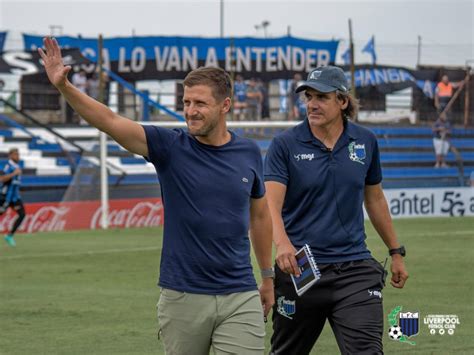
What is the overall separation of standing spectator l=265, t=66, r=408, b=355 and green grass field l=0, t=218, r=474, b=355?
8.88ft

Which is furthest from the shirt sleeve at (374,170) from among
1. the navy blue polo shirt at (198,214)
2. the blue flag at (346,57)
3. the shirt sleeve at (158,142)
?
the blue flag at (346,57)

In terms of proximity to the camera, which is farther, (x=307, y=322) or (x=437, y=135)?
(x=437, y=135)

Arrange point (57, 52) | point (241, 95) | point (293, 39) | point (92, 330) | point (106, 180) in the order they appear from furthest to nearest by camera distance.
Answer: point (293, 39), point (241, 95), point (106, 180), point (92, 330), point (57, 52)

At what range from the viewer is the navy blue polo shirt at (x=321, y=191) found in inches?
269

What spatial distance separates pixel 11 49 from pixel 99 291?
17.3m

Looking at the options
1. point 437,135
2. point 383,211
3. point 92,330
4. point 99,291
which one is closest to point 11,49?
point 437,135

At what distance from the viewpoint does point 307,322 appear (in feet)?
22.7

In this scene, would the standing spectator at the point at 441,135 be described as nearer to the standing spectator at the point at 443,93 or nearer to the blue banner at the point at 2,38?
the standing spectator at the point at 443,93

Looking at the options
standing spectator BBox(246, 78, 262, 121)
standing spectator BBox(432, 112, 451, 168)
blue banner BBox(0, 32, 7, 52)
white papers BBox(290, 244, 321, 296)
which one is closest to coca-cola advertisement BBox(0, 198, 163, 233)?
standing spectator BBox(246, 78, 262, 121)

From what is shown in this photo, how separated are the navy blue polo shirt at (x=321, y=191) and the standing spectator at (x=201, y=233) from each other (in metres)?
1.19

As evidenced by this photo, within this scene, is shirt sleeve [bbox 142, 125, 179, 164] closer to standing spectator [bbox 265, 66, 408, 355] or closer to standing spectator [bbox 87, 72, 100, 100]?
standing spectator [bbox 265, 66, 408, 355]

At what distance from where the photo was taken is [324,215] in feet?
22.5

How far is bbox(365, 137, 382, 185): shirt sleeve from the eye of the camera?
7102mm

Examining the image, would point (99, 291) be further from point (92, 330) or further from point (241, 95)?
point (241, 95)
